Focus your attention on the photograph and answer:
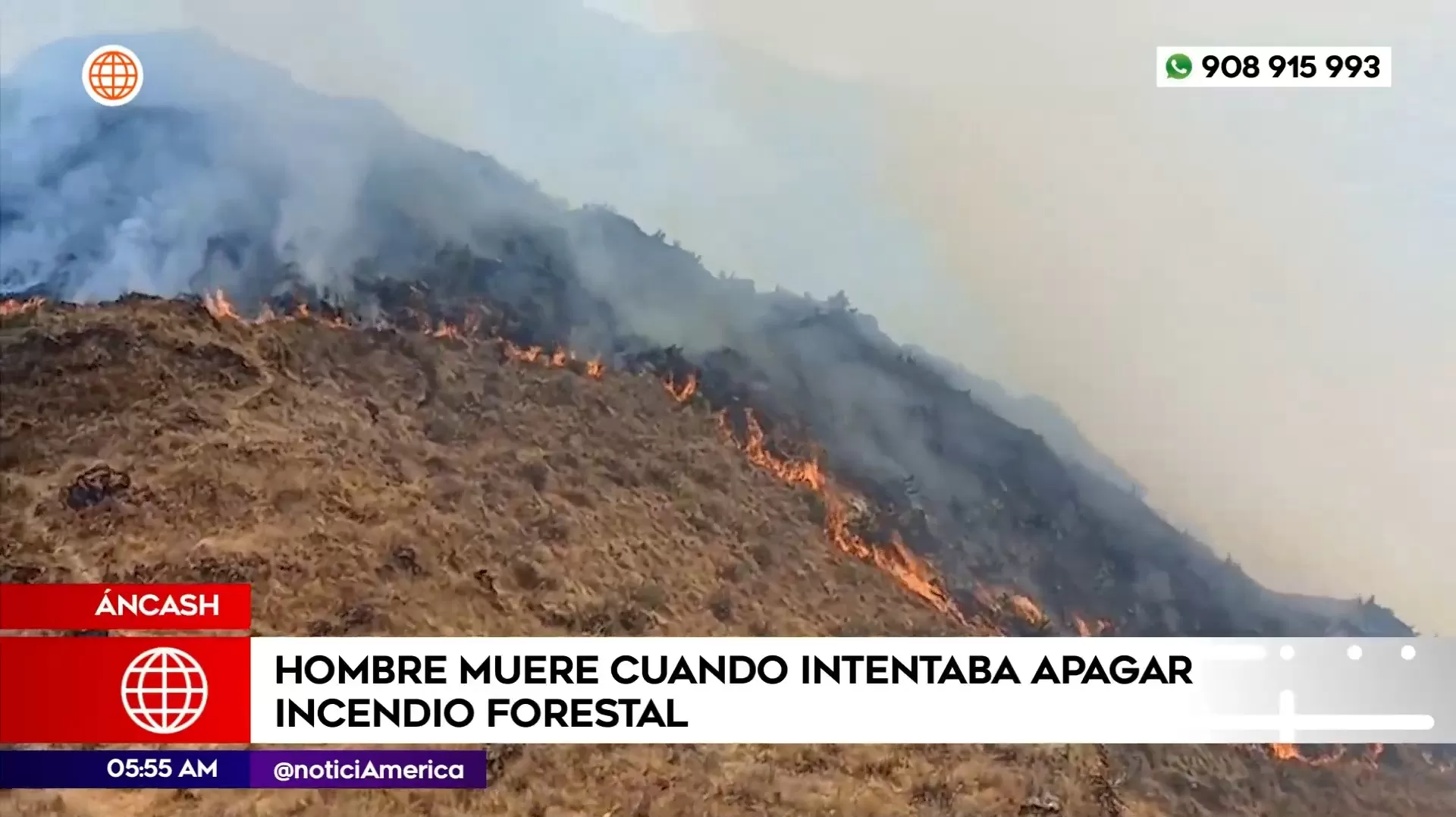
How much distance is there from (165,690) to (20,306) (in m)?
0.45

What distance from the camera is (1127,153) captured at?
0.89 meters

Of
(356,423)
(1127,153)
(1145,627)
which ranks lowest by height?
(1145,627)

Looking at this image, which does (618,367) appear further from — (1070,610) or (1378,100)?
(1378,100)

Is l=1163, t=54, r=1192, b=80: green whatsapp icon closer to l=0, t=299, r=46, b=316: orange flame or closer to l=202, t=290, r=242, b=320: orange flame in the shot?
l=202, t=290, r=242, b=320: orange flame

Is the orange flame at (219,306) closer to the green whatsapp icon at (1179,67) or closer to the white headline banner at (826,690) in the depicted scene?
the white headline banner at (826,690)

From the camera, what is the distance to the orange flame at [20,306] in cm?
92

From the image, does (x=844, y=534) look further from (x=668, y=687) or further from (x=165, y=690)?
(x=165, y=690)

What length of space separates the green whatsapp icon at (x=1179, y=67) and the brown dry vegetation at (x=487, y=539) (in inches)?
23.4

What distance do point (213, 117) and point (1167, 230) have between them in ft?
3.45

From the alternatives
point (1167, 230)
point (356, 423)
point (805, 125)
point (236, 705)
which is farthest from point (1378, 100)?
point (236, 705)

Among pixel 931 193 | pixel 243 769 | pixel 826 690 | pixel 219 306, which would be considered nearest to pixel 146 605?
pixel 243 769

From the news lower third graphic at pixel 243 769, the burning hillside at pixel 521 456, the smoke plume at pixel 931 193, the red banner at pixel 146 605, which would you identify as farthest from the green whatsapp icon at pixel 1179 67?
the red banner at pixel 146 605

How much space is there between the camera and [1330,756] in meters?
0.88

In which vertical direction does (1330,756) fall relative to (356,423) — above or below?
below
